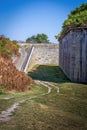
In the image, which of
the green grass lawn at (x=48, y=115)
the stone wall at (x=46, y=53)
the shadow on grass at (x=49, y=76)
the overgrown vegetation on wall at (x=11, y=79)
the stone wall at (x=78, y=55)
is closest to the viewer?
the green grass lawn at (x=48, y=115)

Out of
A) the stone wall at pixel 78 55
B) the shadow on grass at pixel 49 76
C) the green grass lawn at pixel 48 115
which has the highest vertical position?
the stone wall at pixel 78 55

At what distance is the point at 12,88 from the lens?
13.6 metres

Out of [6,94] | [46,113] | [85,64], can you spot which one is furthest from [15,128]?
[85,64]

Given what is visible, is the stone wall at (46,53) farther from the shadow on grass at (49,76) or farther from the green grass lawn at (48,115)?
the green grass lawn at (48,115)

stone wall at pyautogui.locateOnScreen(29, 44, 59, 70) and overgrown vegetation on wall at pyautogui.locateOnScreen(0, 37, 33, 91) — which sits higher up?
stone wall at pyautogui.locateOnScreen(29, 44, 59, 70)

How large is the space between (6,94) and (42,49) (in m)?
29.3

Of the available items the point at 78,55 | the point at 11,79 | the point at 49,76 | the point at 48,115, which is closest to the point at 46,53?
the point at 49,76

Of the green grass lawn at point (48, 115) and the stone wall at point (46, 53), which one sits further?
the stone wall at point (46, 53)

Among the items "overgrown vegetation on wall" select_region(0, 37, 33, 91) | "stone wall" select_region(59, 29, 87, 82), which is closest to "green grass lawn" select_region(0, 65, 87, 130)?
"overgrown vegetation on wall" select_region(0, 37, 33, 91)

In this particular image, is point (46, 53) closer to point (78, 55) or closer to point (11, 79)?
point (78, 55)

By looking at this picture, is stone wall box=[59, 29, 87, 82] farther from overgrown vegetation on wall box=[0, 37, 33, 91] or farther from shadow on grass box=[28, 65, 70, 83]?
overgrown vegetation on wall box=[0, 37, 33, 91]

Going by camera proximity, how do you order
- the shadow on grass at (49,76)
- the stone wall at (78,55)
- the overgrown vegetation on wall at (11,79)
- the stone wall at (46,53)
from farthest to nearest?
the stone wall at (46,53) → the shadow on grass at (49,76) → the stone wall at (78,55) → the overgrown vegetation on wall at (11,79)

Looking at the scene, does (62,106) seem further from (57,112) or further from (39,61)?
(39,61)

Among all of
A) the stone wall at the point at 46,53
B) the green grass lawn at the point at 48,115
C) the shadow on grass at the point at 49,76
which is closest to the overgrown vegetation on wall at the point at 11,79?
the green grass lawn at the point at 48,115
